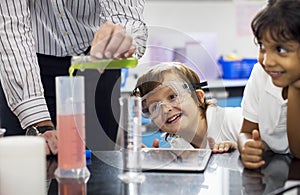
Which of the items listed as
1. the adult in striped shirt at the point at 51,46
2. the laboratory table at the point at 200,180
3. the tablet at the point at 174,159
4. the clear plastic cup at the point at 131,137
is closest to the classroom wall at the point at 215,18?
the adult in striped shirt at the point at 51,46

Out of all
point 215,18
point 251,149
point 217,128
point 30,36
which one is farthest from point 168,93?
point 215,18

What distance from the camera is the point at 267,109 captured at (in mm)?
1448

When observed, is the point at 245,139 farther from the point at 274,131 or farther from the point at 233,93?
the point at 233,93

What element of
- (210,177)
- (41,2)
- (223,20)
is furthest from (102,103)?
(223,20)

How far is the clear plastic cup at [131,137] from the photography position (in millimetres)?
1064

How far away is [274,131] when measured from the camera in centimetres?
142

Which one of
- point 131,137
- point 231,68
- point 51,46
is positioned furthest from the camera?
point 231,68

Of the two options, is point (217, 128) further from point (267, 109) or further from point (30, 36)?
point (30, 36)

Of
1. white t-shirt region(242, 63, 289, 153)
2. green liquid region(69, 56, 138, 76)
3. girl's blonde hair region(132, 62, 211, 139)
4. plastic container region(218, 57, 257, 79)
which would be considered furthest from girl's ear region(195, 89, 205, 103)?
plastic container region(218, 57, 257, 79)

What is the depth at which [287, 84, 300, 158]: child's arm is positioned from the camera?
131 centimetres

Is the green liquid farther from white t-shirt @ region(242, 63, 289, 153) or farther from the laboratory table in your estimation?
white t-shirt @ region(242, 63, 289, 153)

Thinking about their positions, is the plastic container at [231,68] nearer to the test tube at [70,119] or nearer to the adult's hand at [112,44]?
the adult's hand at [112,44]

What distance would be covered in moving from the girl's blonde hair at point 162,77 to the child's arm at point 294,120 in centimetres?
24

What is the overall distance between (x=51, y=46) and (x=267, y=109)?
0.71m
